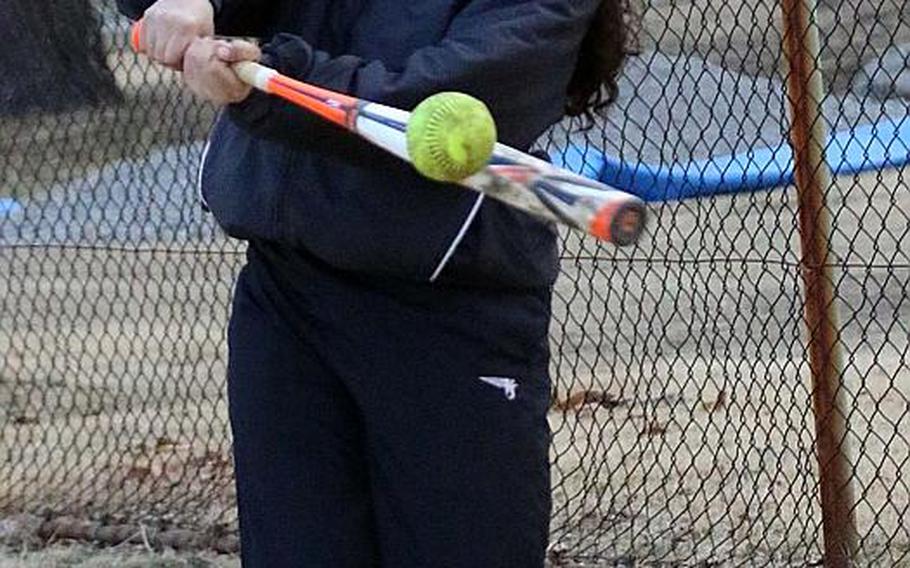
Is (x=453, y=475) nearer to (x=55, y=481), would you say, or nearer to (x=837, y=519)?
(x=837, y=519)

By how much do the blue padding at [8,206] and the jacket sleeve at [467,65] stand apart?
498 cm

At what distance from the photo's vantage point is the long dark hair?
8.02ft

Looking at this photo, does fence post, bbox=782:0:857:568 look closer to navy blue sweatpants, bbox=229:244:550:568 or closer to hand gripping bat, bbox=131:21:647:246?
navy blue sweatpants, bbox=229:244:550:568

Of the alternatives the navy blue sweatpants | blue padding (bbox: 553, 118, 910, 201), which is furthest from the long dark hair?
blue padding (bbox: 553, 118, 910, 201)

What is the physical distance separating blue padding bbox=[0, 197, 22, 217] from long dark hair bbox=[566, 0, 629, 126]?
190 inches

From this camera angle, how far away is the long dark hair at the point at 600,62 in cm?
244

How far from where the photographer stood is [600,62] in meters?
2.49

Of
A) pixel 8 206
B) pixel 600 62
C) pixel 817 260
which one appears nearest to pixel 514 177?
pixel 600 62

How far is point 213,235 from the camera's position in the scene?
646 centimetres

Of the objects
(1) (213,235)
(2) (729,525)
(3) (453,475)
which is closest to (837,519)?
(2) (729,525)

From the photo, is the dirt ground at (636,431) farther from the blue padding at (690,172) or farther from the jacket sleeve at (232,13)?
the jacket sleeve at (232,13)

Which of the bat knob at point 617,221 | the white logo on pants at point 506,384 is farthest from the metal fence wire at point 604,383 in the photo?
the bat knob at point 617,221

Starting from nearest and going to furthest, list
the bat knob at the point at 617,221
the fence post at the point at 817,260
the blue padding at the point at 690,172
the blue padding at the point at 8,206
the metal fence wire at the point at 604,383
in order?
the bat knob at the point at 617,221 < the fence post at the point at 817,260 < the metal fence wire at the point at 604,383 < the blue padding at the point at 690,172 < the blue padding at the point at 8,206

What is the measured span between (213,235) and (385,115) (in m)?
4.48
